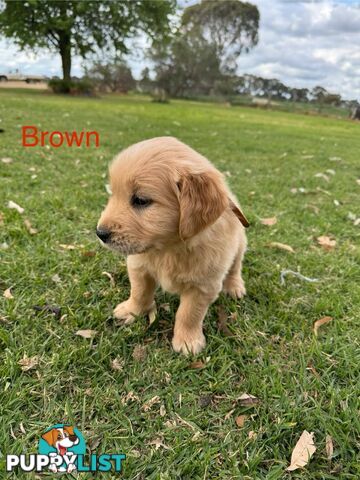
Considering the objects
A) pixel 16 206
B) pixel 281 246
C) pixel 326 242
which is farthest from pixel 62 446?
pixel 326 242

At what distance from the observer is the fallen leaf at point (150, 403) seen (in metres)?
1.57

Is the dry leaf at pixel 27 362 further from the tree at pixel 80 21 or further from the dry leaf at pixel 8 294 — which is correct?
the tree at pixel 80 21

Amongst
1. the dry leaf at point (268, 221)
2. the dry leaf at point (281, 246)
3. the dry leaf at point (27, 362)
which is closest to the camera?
the dry leaf at point (27, 362)

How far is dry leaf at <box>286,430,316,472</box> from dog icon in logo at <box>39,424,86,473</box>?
80 centimetres

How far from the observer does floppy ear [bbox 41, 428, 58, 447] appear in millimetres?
1403

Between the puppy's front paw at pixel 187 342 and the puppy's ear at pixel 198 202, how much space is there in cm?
59

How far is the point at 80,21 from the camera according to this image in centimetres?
2277

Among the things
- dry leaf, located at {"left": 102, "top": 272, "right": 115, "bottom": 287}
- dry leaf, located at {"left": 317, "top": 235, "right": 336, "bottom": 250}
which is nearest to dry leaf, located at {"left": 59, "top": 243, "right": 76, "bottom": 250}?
dry leaf, located at {"left": 102, "top": 272, "right": 115, "bottom": 287}

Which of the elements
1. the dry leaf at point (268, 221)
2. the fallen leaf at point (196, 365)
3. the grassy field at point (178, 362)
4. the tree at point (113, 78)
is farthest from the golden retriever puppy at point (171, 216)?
the tree at point (113, 78)

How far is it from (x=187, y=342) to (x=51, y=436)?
744 mm

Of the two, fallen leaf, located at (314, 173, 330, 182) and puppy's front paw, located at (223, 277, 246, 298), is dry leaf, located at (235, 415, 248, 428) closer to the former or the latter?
puppy's front paw, located at (223, 277, 246, 298)

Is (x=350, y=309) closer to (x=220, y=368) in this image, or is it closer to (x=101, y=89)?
(x=220, y=368)

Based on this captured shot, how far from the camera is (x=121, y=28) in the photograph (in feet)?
75.9

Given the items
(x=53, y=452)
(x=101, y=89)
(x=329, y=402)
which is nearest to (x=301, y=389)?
(x=329, y=402)
